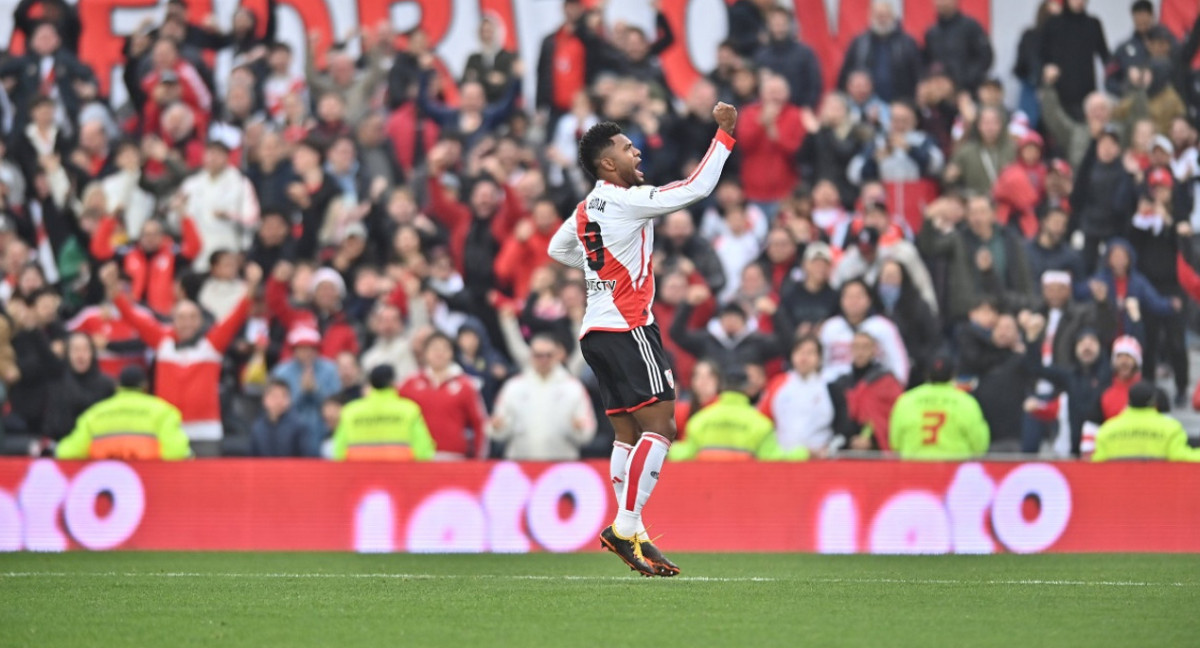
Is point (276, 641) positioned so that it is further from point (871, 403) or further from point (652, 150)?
point (652, 150)

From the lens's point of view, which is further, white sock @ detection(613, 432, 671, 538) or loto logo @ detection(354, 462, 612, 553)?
loto logo @ detection(354, 462, 612, 553)

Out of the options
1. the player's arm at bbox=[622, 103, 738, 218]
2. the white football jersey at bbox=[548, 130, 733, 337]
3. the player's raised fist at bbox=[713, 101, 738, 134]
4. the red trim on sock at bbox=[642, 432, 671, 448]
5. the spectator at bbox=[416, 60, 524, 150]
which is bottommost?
the red trim on sock at bbox=[642, 432, 671, 448]

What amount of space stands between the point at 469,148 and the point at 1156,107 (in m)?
6.55

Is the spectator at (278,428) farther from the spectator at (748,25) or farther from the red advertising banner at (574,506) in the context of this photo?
the spectator at (748,25)

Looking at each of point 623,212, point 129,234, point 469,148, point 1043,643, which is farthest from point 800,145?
point 1043,643

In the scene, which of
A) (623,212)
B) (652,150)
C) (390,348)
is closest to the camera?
(623,212)

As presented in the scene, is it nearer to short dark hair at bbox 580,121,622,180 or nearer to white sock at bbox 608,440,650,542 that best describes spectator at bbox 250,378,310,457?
white sock at bbox 608,440,650,542

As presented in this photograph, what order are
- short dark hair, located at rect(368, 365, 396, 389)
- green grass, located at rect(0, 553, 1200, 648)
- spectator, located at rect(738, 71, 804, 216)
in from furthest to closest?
spectator, located at rect(738, 71, 804, 216)
short dark hair, located at rect(368, 365, 396, 389)
green grass, located at rect(0, 553, 1200, 648)

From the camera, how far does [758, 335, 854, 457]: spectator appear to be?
52.3 feet

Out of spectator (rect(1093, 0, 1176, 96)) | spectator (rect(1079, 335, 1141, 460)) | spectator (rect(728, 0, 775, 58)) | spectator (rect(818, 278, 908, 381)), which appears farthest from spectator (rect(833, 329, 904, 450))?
spectator (rect(728, 0, 775, 58))

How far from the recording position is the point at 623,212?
10617 mm

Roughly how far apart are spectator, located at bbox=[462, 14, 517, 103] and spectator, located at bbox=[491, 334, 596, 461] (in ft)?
14.9

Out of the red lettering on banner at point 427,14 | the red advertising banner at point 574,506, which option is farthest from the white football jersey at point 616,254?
the red lettering on banner at point 427,14

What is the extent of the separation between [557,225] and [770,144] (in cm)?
230
